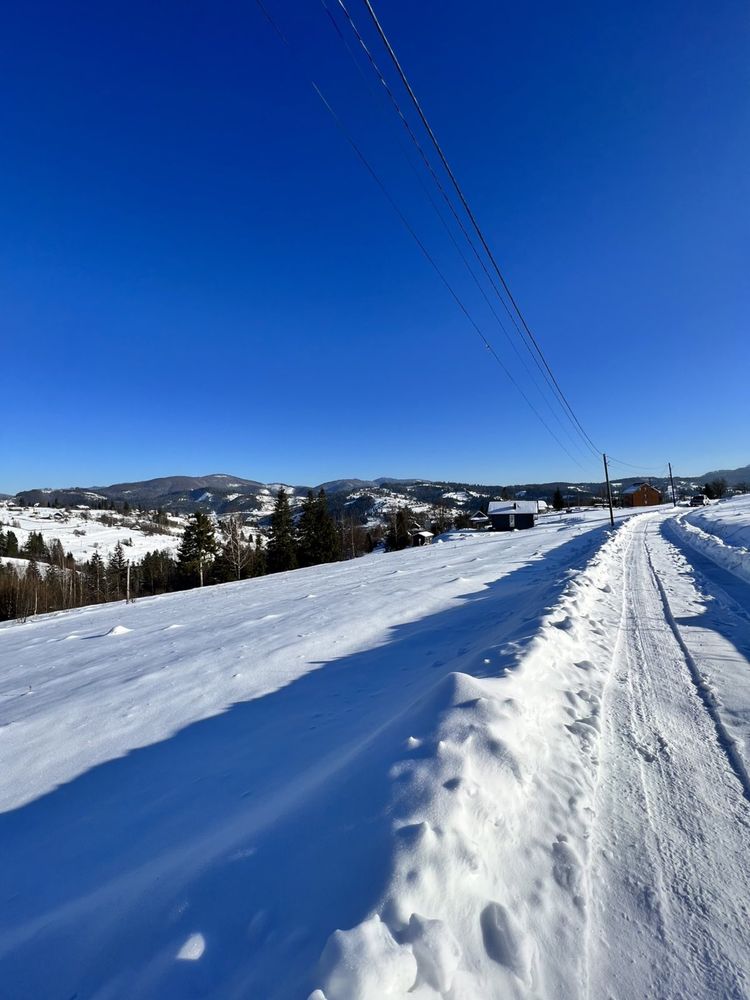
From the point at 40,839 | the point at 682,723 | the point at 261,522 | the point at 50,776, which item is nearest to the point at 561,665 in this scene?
the point at 682,723

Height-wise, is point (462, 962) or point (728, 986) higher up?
point (462, 962)

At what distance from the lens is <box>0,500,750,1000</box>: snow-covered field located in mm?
1633

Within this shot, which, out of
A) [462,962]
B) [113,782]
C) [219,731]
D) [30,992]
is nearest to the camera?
[462,962]

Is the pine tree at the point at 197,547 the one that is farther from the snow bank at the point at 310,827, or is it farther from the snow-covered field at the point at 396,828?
the snow-covered field at the point at 396,828

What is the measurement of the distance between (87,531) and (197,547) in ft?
309

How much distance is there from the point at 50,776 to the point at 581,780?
4.09m

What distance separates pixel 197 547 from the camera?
1533 inches

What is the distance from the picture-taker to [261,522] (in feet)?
568

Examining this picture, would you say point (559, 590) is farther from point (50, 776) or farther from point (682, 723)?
point (50, 776)

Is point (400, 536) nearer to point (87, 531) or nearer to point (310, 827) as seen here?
point (310, 827)

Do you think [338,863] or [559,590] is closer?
[338,863]

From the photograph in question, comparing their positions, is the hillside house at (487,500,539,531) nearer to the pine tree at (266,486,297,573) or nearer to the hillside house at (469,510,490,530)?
the hillside house at (469,510,490,530)

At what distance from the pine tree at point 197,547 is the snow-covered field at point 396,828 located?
3497 cm

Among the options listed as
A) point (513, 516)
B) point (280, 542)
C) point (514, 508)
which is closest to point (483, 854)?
point (280, 542)
